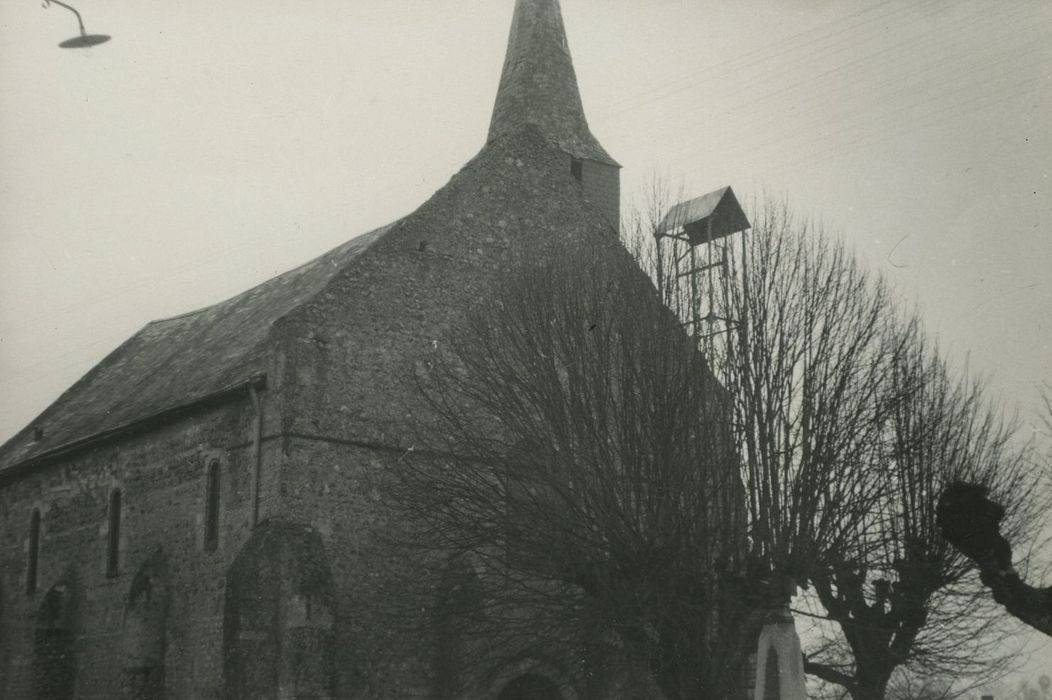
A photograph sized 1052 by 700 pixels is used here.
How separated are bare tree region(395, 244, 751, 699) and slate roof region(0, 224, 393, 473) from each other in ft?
14.2

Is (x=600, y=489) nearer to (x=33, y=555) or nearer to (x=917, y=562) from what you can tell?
(x=917, y=562)

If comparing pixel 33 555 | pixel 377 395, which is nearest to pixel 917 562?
pixel 377 395

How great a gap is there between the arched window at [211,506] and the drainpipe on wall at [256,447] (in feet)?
5.25

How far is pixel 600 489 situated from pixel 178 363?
13.3 metres

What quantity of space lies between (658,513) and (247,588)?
6.37 meters

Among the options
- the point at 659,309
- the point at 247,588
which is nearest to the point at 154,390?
the point at 247,588

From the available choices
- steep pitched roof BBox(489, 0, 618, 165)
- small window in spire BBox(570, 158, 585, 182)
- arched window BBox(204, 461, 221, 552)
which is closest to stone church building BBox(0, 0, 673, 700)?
arched window BBox(204, 461, 221, 552)

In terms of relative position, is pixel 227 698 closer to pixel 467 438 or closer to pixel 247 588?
pixel 247 588

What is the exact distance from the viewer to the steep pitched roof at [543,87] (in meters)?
29.9

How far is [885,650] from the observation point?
19719 millimetres

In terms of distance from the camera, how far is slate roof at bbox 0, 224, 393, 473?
23.6m

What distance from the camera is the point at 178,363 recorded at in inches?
1068

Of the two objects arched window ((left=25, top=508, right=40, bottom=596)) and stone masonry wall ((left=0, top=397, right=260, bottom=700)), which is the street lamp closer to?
stone masonry wall ((left=0, top=397, right=260, bottom=700))

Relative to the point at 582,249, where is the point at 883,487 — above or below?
below
